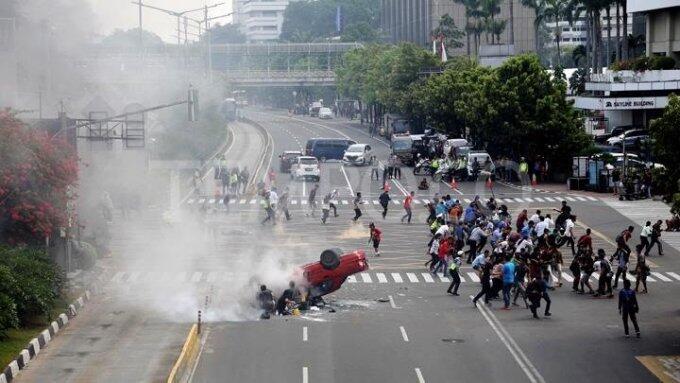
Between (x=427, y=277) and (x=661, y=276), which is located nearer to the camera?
(x=661, y=276)

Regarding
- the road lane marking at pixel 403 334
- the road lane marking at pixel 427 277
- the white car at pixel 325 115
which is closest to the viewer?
the road lane marking at pixel 403 334

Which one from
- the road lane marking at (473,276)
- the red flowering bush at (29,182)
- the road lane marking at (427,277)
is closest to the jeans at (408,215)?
the road lane marking at (427,277)

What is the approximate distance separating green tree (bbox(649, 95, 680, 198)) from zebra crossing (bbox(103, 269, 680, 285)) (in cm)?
1027

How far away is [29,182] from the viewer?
3850cm

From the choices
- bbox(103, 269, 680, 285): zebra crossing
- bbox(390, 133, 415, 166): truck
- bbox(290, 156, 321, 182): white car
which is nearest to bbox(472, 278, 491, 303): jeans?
bbox(103, 269, 680, 285): zebra crossing

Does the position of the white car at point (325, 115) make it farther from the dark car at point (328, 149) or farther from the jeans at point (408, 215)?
the jeans at point (408, 215)

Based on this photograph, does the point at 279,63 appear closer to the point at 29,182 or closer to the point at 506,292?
the point at 29,182

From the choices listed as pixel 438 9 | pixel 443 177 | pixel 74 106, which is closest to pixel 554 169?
pixel 443 177

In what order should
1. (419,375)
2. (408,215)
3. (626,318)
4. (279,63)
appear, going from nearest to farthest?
(419,375) → (626,318) → (408,215) → (279,63)

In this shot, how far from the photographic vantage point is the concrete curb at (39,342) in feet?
88.9

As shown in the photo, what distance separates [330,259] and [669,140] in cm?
936

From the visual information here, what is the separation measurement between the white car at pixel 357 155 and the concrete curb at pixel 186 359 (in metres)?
59.7

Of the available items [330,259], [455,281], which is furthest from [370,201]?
[330,259]

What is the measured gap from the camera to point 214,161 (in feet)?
287
